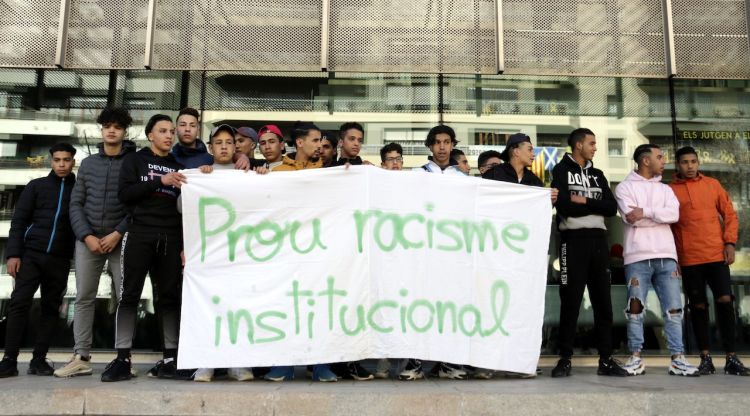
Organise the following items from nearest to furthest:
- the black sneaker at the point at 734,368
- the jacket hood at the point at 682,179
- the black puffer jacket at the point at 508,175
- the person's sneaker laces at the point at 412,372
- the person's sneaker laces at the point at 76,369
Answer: the person's sneaker laces at the point at 412,372
the person's sneaker laces at the point at 76,369
the black puffer jacket at the point at 508,175
the black sneaker at the point at 734,368
the jacket hood at the point at 682,179

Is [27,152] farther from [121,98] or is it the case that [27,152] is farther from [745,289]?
[745,289]

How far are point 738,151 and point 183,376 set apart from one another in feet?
20.0

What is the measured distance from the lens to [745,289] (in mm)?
5969

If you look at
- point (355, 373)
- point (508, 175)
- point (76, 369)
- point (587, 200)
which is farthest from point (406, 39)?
point (76, 369)

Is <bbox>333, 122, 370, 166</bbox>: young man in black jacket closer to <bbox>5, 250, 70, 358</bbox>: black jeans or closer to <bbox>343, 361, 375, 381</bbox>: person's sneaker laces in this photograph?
<bbox>343, 361, 375, 381</bbox>: person's sneaker laces

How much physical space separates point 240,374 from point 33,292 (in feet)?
6.28

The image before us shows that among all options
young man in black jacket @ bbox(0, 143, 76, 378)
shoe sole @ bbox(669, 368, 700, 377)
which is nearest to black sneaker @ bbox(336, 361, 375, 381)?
young man in black jacket @ bbox(0, 143, 76, 378)

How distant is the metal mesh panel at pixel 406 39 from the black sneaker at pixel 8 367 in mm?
3735

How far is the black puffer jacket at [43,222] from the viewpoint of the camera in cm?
458

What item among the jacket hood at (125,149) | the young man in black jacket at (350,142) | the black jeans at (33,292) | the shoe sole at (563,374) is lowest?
the shoe sole at (563,374)

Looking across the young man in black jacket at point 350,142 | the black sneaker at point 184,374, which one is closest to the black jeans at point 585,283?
the young man in black jacket at point 350,142

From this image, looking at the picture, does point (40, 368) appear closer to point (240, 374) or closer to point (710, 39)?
point (240, 374)

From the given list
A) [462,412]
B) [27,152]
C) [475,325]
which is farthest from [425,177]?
[27,152]

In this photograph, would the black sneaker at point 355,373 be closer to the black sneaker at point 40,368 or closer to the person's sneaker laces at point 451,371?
the person's sneaker laces at point 451,371
